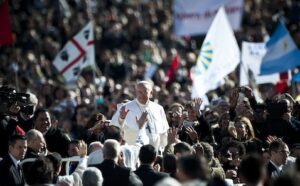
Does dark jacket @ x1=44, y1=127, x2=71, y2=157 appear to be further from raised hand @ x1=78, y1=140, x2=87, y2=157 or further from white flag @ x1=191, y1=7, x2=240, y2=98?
white flag @ x1=191, y1=7, x2=240, y2=98

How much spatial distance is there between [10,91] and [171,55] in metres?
13.3

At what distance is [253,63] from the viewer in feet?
78.0

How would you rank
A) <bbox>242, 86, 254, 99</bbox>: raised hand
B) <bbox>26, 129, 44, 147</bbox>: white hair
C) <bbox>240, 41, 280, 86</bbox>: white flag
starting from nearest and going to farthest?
<bbox>26, 129, 44, 147</bbox>: white hair
<bbox>242, 86, 254, 99</bbox>: raised hand
<bbox>240, 41, 280, 86</bbox>: white flag

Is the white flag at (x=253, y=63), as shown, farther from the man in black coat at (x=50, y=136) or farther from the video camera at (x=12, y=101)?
the video camera at (x=12, y=101)

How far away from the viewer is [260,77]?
23828 mm

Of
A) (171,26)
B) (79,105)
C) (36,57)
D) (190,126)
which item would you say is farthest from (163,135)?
(171,26)

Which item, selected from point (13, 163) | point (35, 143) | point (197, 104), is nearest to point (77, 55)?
point (197, 104)

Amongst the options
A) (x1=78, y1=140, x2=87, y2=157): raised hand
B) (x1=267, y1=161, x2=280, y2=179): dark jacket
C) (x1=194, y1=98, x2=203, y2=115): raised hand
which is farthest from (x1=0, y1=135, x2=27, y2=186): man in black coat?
(x1=194, y1=98, x2=203, y2=115): raised hand

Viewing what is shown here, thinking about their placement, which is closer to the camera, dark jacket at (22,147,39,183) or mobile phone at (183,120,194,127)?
dark jacket at (22,147,39,183)

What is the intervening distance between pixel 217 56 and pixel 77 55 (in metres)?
2.81

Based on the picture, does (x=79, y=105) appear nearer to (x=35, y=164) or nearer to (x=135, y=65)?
(x=135, y=65)

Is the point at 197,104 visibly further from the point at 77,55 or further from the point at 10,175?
the point at 77,55

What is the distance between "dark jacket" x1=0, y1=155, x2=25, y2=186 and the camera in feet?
45.5

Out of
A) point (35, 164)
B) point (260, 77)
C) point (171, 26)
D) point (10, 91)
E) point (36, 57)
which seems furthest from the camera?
point (171, 26)
